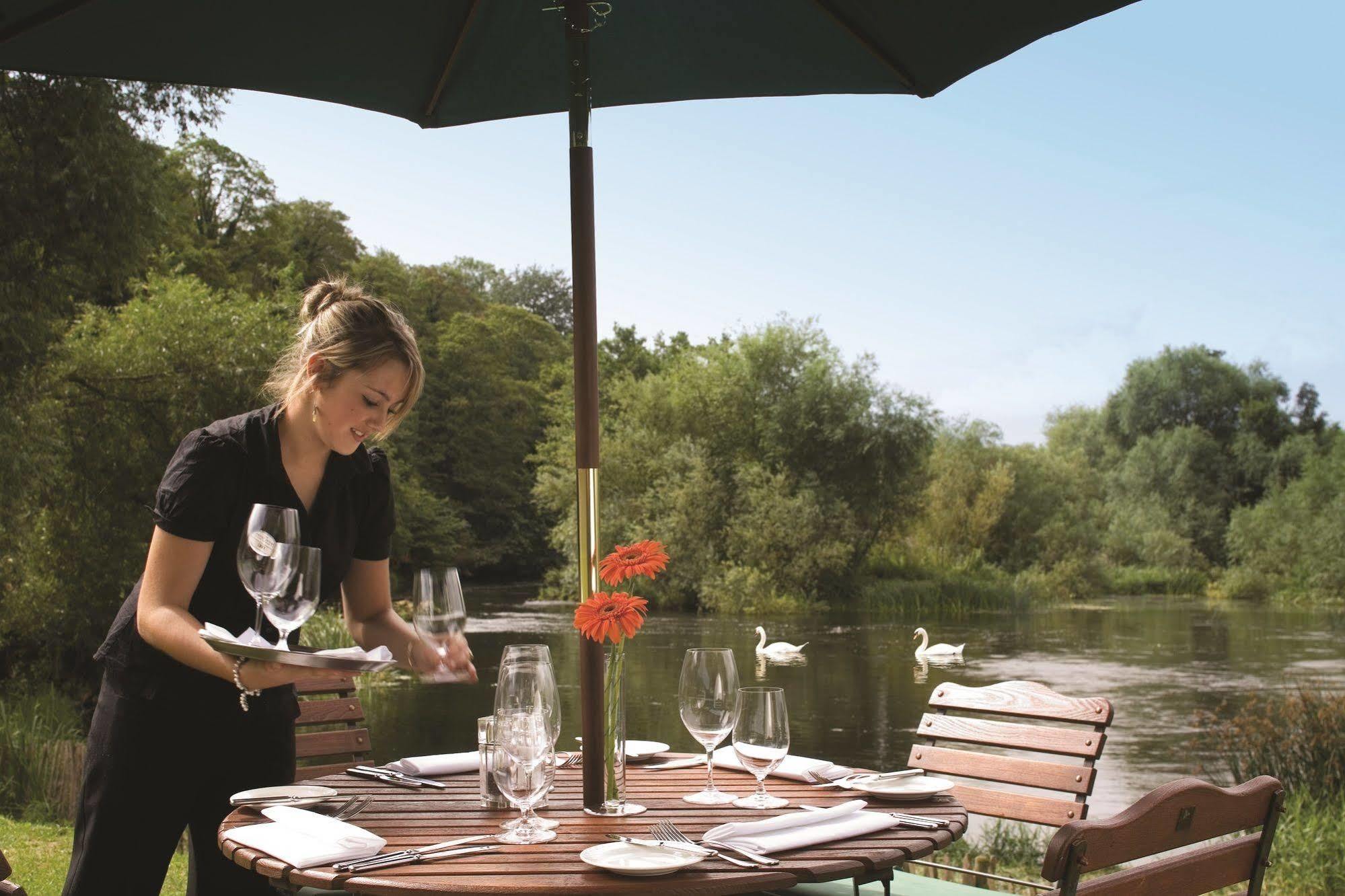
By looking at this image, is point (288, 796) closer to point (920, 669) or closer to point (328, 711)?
point (328, 711)

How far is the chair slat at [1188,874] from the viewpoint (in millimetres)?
Answer: 1069

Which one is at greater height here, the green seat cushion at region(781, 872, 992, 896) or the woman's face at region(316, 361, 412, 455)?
the woman's face at region(316, 361, 412, 455)

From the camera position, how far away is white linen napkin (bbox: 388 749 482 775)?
1806mm

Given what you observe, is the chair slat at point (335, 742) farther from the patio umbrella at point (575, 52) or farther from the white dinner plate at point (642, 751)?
the patio umbrella at point (575, 52)

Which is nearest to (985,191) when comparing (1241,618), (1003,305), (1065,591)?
(1003,305)

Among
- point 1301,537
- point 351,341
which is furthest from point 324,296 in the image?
point 1301,537

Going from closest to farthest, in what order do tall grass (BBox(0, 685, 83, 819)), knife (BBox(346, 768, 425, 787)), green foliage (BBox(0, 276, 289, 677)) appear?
knife (BBox(346, 768, 425, 787)) → tall grass (BBox(0, 685, 83, 819)) → green foliage (BBox(0, 276, 289, 677))

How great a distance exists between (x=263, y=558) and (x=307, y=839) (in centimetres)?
34

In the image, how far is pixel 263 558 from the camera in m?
1.39

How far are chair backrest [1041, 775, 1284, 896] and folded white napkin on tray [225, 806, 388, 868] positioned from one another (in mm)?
744

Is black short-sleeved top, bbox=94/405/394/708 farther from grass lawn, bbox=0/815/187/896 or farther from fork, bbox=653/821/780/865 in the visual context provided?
grass lawn, bbox=0/815/187/896

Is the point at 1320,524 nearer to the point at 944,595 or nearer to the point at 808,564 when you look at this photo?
the point at 944,595

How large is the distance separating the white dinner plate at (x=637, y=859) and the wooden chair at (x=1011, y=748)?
31.3 inches

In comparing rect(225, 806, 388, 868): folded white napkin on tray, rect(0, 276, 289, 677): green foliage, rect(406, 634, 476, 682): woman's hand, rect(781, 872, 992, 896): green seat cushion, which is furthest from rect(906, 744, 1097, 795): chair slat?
rect(0, 276, 289, 677): green foliage
